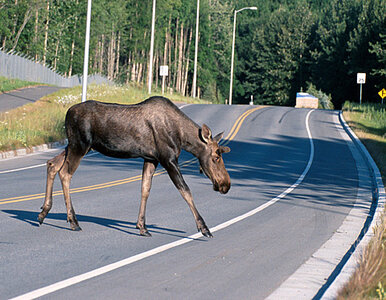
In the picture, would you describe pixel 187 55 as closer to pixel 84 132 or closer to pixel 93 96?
pixel 93 96

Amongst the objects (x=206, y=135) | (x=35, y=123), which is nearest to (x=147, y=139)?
(x=206, y=135)

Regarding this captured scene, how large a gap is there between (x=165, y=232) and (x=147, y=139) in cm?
157

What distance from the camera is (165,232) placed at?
32.4 feet

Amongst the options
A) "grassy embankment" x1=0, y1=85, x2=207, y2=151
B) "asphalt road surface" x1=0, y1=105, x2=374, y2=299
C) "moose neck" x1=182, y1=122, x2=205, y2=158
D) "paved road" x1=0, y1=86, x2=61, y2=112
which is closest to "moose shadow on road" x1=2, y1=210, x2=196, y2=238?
"asphalt road surface" x1=0, y1=105, x2=374, y2=299

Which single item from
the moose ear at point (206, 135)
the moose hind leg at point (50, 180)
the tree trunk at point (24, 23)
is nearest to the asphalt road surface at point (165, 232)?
the moose hind leg at point (50, 180)

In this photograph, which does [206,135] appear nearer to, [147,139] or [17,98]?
[147,139]

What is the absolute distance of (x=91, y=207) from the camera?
1203cm

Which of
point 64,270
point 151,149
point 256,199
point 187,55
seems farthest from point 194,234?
point 187,55

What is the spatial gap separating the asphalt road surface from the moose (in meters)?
0.68

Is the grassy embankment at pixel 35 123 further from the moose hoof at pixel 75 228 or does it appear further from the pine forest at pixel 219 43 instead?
the pine forest at pixel 219 43

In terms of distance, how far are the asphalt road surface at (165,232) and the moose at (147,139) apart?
0.68 meters

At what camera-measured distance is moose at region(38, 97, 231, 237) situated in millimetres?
Answer: 8844

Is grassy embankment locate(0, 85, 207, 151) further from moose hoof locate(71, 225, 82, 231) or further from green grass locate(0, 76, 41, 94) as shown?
moose hoof locate(71, 225, 82, 231)

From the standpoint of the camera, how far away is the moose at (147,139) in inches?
348
